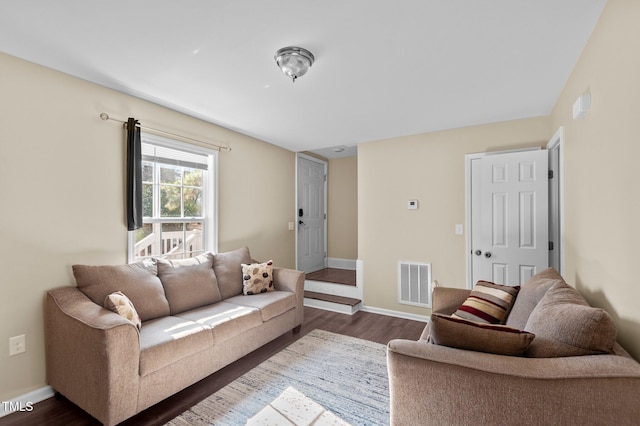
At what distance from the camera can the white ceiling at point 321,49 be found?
1.60 meters

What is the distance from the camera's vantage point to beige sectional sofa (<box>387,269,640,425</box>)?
3.23 feet

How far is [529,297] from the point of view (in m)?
1.80

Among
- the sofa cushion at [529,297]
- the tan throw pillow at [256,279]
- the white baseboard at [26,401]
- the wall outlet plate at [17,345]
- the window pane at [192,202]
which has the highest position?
the window pane at [192,202]

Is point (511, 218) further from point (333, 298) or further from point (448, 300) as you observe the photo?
point (333, 298)

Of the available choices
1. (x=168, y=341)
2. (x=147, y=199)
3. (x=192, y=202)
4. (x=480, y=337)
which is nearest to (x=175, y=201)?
(x=192, y=202)

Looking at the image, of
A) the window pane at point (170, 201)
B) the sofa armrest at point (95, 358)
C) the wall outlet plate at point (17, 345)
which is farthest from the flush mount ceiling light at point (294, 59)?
the wall outlet plate at point (17, 345)

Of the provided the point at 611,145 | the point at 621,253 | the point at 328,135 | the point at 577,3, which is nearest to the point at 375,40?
the point at 577,3

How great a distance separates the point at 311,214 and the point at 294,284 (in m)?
2.34

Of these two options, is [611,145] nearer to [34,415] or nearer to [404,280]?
[404,280]

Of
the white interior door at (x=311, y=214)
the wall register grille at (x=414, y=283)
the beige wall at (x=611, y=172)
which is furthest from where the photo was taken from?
the white interior door at (x=311, y=214)

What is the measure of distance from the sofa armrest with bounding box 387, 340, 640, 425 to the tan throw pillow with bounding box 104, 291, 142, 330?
181 centimetres

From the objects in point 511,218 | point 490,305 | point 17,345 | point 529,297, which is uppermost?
point 511,218

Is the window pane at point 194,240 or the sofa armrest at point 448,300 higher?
the window pane at point 194,240

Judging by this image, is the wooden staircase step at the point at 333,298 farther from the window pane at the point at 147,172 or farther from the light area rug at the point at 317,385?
the window pane at the point at 147,172
